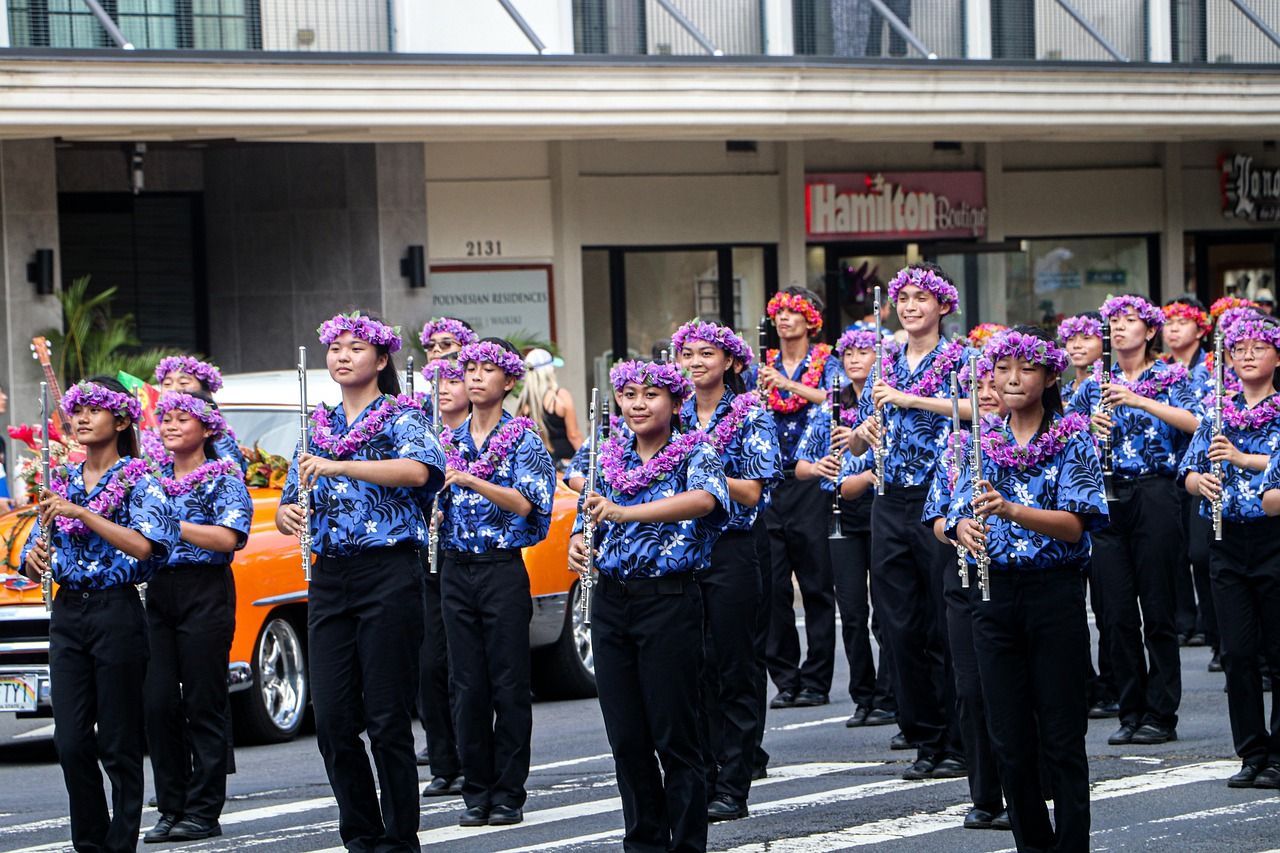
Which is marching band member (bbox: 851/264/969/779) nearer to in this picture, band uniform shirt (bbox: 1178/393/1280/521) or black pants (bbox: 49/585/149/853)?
band uniform shirt (bbox: 1178/393/1280/521)

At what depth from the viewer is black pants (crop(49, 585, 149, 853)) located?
8.52m

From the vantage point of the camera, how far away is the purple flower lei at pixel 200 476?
956cm

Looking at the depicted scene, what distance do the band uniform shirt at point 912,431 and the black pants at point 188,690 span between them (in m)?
3.06

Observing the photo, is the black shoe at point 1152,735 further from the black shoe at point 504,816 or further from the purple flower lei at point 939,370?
the black shoe at point 504,816

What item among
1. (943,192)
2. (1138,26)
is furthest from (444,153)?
(1138,26)

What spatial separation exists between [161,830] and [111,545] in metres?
1.48

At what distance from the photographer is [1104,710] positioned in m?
12.0

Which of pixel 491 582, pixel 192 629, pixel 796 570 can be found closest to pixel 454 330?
pixel 491 582

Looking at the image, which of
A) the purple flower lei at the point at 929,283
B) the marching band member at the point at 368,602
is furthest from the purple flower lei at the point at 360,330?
the purple flower lei at the point at 929,283

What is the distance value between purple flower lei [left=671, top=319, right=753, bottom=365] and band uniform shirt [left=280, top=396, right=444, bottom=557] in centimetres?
186

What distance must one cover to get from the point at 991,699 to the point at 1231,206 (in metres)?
22.0

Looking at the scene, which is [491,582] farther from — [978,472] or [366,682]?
[978,472]

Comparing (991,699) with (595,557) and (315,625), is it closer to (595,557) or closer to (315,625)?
(595,557)

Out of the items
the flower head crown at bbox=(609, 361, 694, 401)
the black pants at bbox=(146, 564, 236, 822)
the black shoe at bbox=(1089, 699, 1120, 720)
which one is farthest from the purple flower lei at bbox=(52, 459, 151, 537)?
the black shoe at bbox=(1089, 699, 1120, 720)
